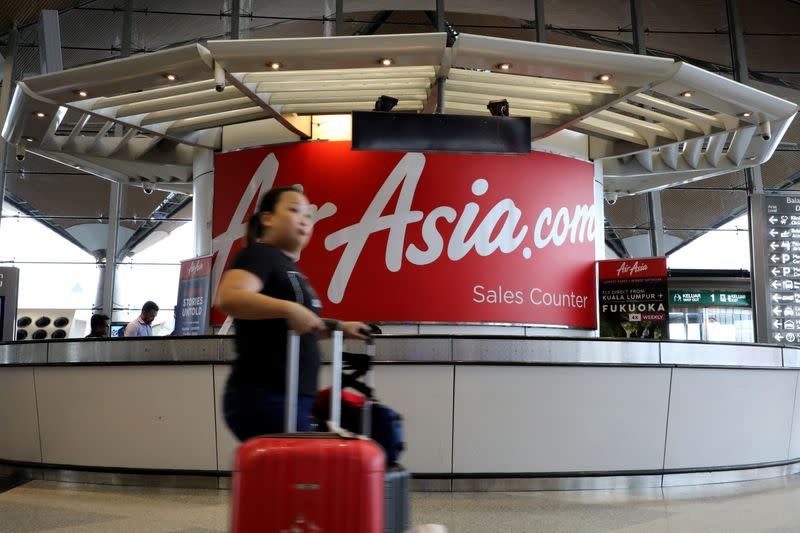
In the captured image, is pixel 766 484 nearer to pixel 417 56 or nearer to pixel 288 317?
pixel 417 56

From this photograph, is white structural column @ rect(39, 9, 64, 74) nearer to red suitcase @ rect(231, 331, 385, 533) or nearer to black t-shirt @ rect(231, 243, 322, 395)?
black t-shirt @ rect(231, 243, 322, 395)

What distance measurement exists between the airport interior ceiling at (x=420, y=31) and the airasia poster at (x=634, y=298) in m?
6.83

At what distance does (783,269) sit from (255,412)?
9823 mm

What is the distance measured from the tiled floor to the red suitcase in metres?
2.42

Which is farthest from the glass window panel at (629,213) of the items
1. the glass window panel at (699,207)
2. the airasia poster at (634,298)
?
the airasia poster at (634,298)

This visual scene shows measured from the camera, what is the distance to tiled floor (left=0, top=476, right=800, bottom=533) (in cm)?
469

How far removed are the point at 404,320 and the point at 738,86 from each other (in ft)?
12.8

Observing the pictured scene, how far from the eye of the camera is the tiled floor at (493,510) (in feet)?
15.4

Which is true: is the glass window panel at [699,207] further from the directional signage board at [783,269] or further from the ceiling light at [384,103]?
the ceiling light at [384,103]

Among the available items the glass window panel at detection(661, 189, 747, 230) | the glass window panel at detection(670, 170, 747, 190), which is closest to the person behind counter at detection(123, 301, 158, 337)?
the glass window panel at detection(661, 189, 747, 230)

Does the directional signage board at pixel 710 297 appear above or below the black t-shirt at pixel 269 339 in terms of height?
above

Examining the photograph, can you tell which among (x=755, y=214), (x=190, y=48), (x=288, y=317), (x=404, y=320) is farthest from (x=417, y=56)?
(x=755, y=214)

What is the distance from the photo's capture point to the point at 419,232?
8.97 meters

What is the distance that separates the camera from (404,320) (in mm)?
8906
